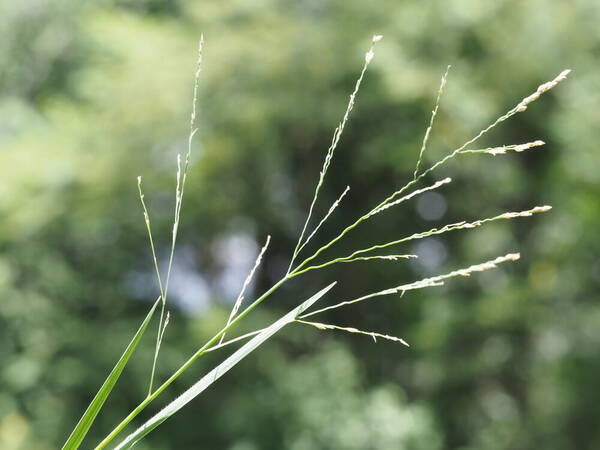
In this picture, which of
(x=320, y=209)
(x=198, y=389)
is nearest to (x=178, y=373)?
(x=198, y=389)

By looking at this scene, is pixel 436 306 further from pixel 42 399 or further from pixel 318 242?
pixel 42 399

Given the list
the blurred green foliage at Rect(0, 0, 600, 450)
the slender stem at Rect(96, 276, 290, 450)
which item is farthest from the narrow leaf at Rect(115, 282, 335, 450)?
the blurred green foliage at Rect(0, 0, 600, 450)

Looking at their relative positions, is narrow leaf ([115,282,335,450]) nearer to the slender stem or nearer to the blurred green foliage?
the slender stem

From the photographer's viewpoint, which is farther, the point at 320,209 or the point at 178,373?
the point at 320,209

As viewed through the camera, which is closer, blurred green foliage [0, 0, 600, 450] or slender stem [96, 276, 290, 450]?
slender stem [96, 276, 290, 450]

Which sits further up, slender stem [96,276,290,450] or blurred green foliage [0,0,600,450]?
slender stem [96,276,290,450]

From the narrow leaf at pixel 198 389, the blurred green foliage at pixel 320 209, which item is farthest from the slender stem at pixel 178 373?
the blurred green foliage at pixel 320 209

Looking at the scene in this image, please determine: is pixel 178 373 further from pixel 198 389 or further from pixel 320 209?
pixel 320 209

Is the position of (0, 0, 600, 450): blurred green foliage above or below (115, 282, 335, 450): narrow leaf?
below

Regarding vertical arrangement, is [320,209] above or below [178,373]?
below
